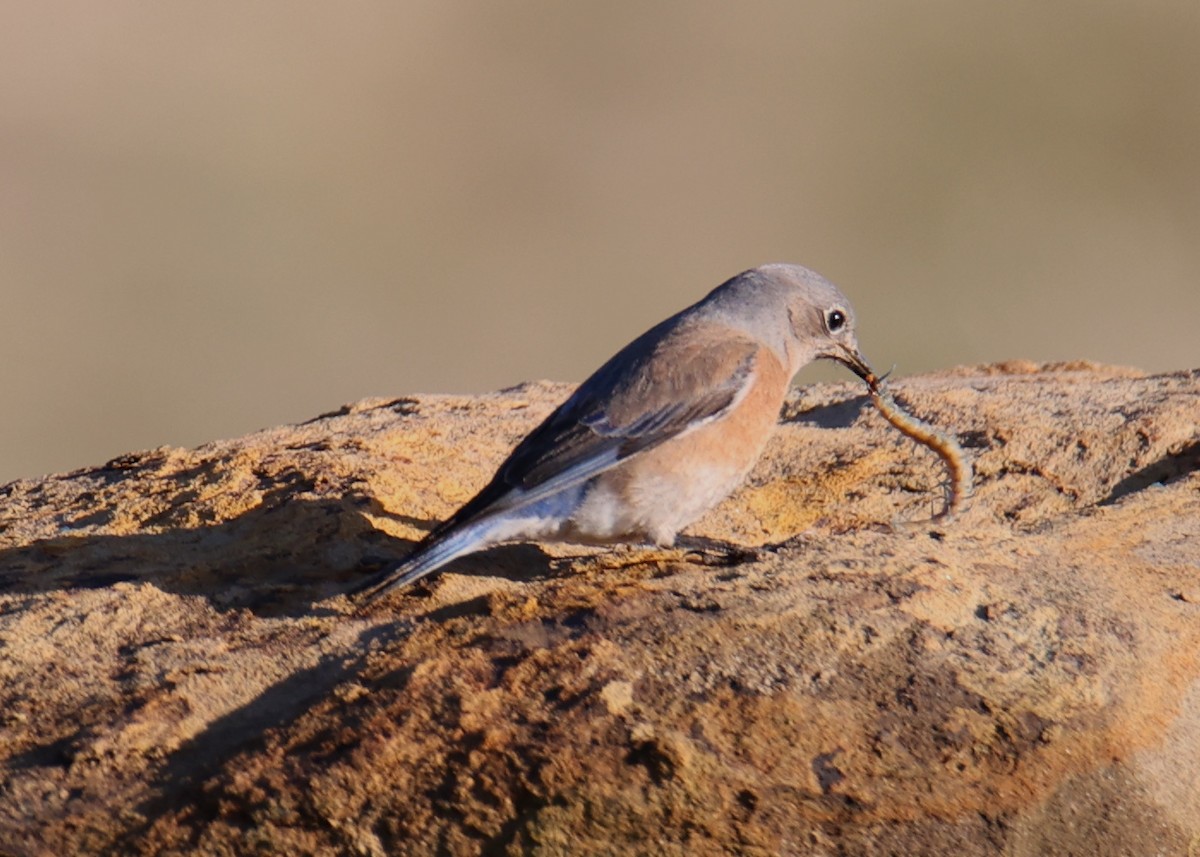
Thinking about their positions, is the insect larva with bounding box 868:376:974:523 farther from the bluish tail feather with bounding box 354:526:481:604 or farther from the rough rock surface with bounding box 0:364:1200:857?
the bluish tail feather with bounding box 354:526:481:604

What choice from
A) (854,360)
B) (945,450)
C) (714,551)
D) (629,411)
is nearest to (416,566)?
(714,551)

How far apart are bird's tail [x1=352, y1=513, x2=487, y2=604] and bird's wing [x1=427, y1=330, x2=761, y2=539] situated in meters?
0.26

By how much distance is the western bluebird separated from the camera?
5.52 metres

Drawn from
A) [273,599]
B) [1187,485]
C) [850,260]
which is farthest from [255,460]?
[850,260]

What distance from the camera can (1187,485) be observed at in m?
5.94

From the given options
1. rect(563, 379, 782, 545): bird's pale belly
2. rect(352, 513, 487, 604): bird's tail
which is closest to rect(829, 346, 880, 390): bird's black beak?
rect(563, 379, 782, 545): bird's pale belly

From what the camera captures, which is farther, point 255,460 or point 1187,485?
point 255,460

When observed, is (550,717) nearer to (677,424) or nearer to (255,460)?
(677,424)

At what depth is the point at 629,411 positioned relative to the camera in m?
5.92

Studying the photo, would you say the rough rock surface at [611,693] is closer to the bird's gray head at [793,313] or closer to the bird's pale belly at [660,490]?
the bird's pale belly at [660,490]

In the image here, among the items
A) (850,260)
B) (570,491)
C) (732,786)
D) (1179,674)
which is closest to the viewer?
(732,786)

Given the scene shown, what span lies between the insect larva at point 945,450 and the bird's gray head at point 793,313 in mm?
330

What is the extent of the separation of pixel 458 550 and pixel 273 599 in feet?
2.15

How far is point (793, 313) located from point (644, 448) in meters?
1.23
